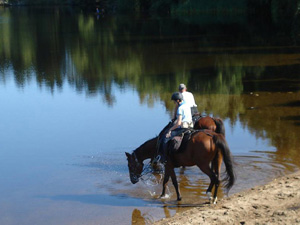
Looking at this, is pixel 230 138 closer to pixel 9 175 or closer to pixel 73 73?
pixel 9 175

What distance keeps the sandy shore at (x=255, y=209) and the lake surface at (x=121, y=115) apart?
0.80 metres

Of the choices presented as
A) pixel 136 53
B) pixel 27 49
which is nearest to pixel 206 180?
pixel 136 53

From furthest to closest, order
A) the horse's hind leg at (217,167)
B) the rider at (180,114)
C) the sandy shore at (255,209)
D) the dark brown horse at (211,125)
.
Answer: the dark brown horse at (211,125)
the rider at (180,114)
the horse's hind leg at (217,167)
the sandy shore at (255,209)

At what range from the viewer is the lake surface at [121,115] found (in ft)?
38.1

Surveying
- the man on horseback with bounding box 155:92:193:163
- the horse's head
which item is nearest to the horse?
the man on horseback with bounding box 155:92:193:163

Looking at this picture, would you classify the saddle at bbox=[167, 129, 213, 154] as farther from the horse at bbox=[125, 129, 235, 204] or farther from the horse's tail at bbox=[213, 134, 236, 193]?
the horse's tail at bbox=[213, 134, 236, 193]

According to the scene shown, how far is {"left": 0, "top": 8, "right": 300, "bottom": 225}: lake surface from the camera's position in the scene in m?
11.6

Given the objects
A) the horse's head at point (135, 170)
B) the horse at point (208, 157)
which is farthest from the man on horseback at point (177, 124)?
the horse's head at point (135, 170)

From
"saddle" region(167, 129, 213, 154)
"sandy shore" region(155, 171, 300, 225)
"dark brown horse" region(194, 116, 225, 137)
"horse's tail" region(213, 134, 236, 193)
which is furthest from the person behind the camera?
"dark brown horse" region(194, 116, 225, 137)

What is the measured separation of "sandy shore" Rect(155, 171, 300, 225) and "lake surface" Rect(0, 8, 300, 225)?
80cm

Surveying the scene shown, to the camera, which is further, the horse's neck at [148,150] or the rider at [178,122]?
the horse's neck at [148,150]

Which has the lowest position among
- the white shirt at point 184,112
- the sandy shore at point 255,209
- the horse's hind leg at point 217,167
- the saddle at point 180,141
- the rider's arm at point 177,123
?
the sandy shore at point 255,209

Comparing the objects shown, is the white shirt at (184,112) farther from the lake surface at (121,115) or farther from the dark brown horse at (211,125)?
the lake surface at (121,115)

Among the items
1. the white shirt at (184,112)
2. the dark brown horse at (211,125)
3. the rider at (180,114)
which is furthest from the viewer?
the dark brown horse at (211,125)
